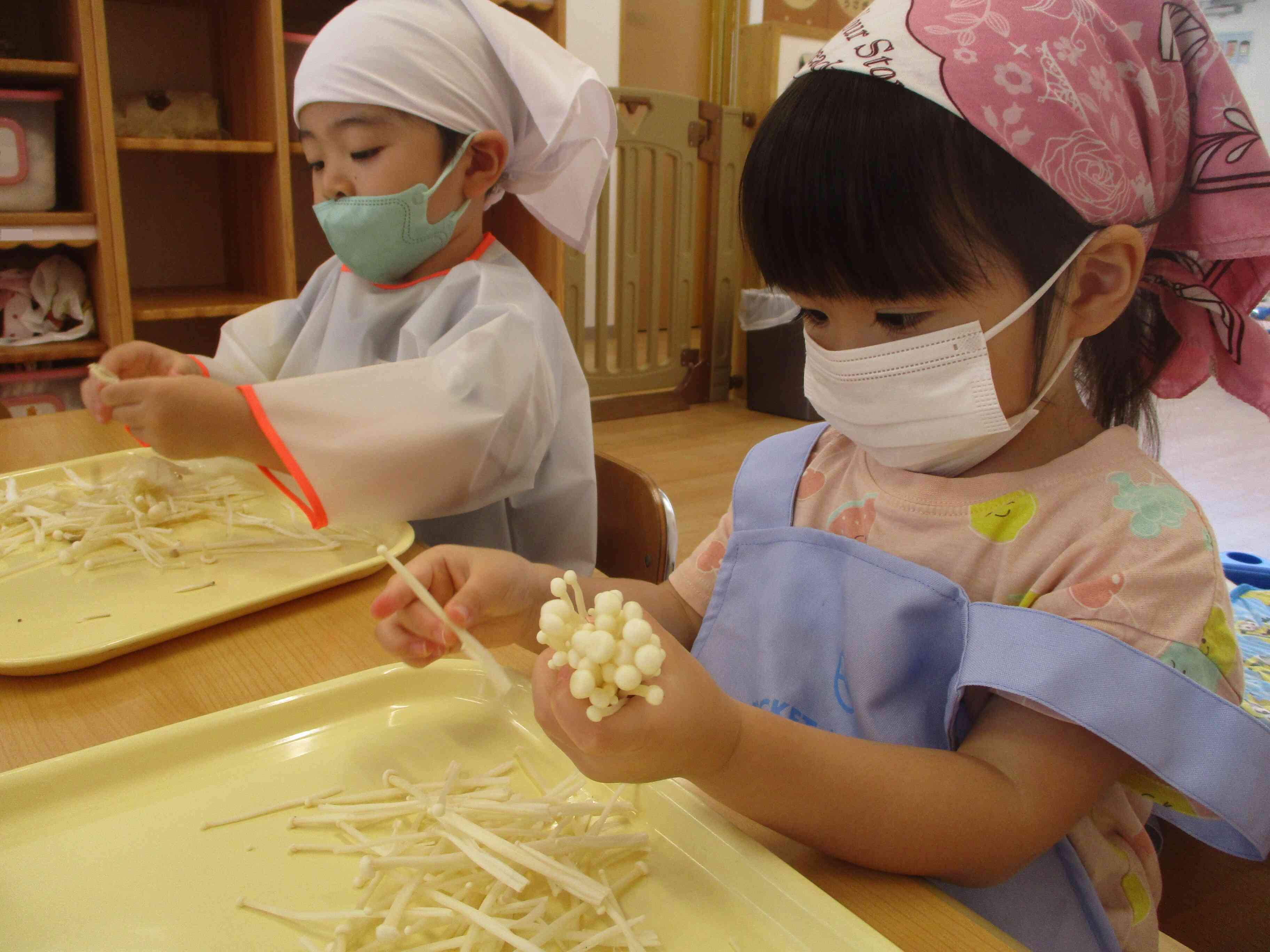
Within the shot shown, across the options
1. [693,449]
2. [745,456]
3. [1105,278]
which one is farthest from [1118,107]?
[693,449]

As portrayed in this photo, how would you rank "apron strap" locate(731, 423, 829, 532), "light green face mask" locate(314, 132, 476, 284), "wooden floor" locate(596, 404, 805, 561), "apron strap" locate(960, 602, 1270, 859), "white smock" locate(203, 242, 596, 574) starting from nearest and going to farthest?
"apron strap" locate(960, 602, 1270, 859), "apron strap" locate(731, 423, 829, 532), "white smock" locate(203, 242, 596, 574), "light green face mask" locate(314, 132, 476, 284), "wooden floor" locate(596, 404, 805, 561)

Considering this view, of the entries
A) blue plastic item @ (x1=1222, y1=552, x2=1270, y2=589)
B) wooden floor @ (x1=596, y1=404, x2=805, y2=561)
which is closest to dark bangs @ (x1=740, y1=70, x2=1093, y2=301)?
blue plastic item @ (x1=1222, y1=552, x2=1270, y2=589)

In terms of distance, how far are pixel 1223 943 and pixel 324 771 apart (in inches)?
24.9

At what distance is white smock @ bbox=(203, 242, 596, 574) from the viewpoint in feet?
3.07

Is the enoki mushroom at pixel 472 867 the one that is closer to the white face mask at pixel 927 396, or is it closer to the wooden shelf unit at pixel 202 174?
the white face mask at pixel 927 396

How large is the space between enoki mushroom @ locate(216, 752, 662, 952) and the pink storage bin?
2235 millimetres

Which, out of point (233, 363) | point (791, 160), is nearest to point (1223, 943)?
point (791, 160)

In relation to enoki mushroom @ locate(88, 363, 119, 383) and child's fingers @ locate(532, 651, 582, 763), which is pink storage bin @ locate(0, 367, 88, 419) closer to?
enoki mushroom @ locate(88, 363, 119, 383)

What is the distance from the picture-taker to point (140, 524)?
0.90 m

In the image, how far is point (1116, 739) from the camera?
0.53 m

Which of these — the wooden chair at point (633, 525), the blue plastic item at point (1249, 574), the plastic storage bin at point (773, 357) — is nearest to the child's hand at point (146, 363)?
the wooden chair at point (633, 525)

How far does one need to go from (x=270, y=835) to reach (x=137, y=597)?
35 centimetres

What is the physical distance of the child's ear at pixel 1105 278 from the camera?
0.62 metres

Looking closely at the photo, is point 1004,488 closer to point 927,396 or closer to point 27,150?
point 927,396
